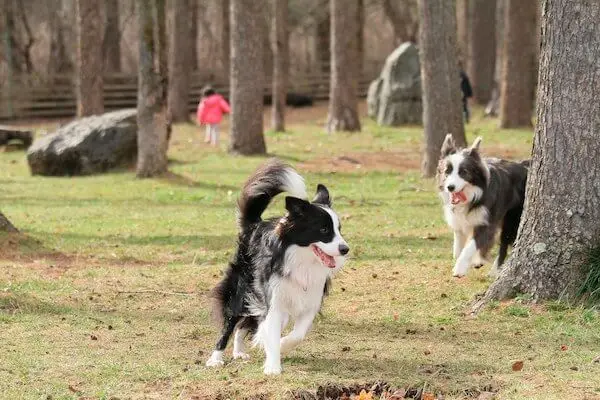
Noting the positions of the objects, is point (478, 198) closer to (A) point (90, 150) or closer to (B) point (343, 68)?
(A) point (90, 150)

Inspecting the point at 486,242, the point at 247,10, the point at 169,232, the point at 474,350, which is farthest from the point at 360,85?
the point at 474,350

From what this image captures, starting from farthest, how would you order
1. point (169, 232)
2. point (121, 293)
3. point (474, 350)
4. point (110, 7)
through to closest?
point (110, 7) → point (169, 232) → point (121, 293) → point (474, 350)

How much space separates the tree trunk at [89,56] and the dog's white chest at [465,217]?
18035mm

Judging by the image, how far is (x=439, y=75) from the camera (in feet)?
64.8

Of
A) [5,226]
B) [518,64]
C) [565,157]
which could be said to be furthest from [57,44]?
[565,157]

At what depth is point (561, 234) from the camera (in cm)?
961

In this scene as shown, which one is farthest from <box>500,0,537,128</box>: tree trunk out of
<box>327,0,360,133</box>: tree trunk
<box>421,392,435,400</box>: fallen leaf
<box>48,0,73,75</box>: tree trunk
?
<box>421,392,435,400</box>: fallen leaf

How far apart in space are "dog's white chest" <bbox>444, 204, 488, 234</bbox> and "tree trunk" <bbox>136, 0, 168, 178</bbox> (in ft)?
32.3

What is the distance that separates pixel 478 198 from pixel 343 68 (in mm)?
19149

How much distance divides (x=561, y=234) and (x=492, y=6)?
102ft

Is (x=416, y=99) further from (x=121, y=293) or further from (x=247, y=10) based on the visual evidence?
(x=121, y=293)

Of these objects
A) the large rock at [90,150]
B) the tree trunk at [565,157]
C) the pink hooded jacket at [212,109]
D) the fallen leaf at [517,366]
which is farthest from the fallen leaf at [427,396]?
the pink hooded jacket at [212,109]

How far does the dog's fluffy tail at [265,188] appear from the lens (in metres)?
8.09

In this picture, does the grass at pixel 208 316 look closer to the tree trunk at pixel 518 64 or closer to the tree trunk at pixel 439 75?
the tree trunk at pixel 439 75
